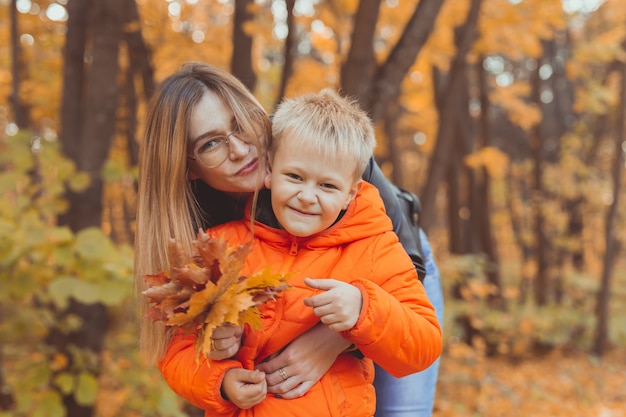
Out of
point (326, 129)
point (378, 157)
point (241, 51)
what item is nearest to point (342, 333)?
point (326, 129)

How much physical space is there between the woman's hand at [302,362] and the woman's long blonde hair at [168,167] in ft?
1.25

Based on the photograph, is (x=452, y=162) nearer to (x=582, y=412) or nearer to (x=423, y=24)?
(x=582, y=412)

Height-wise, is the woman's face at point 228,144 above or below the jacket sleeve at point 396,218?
above

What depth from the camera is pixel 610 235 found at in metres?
9.94

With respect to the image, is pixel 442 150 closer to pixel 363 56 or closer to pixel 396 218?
pixel 363 56

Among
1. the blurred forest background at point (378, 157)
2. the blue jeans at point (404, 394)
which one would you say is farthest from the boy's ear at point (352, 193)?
the blurred forest background at point (378, 157)

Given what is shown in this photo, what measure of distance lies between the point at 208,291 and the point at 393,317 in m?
0.48

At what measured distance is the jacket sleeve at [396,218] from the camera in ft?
6.49

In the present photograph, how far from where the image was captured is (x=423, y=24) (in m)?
3.48

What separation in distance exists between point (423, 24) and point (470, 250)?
8227 millimetres

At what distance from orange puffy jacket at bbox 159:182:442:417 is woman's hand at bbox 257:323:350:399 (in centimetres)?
2

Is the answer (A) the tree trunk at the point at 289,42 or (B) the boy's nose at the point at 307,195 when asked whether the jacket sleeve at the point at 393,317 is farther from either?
(A) the tree trunk at the point at 289,42

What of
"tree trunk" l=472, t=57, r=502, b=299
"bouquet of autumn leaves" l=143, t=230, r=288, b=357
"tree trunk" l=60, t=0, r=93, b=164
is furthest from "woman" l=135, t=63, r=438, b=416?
"tree trunk" l=472, t=57, r=502, b=299

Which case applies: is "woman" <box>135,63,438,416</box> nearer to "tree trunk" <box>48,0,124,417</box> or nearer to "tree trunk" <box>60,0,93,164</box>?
"tree trunk" <box>48,0,124,417</box>
